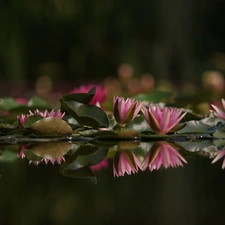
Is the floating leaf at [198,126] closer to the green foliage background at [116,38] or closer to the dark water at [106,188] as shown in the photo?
the dark water at [106,188]

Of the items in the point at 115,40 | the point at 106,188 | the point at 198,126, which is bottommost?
the point at 106,188

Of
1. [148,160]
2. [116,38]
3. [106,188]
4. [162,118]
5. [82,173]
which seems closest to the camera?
[106,188]

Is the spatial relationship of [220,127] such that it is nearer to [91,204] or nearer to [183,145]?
[183,145]

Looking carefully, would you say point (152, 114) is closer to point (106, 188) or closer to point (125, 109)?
point (125, 109)

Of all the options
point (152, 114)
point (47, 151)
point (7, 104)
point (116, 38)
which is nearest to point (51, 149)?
point (47, 151)

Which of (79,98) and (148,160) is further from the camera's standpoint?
(79,98)

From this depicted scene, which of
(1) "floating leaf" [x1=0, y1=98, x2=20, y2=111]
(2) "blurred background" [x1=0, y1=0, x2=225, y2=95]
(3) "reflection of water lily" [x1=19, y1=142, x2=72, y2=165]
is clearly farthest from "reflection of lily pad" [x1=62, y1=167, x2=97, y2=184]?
(2) "blurred background" [x1=0, y1=0, x2=225, y2=95]

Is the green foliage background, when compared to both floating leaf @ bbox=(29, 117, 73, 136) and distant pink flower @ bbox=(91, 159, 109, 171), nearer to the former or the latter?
floating leaf @ bbox=(29, 117, 73, 136)

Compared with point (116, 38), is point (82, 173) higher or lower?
lower
